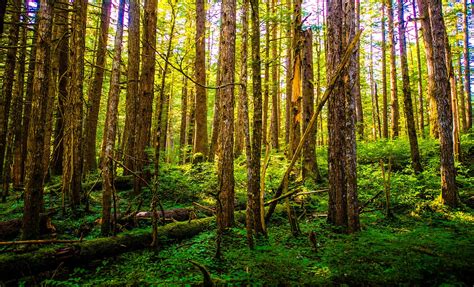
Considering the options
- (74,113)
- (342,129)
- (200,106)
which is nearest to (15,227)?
(74,113)

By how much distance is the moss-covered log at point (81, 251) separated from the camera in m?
4.30

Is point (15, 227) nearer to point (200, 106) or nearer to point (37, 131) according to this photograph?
point (37, 131)

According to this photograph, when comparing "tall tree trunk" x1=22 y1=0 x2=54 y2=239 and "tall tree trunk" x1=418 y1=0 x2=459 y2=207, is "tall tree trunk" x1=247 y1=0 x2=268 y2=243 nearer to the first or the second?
"tall tree trunk" x1=22 y1=0 x2=54 y2=239

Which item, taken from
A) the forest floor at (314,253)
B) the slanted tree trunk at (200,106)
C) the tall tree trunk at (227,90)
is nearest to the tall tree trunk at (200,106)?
the slanted tree trunk at (200,106)

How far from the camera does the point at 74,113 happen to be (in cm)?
709

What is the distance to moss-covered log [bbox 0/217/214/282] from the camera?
4.30m

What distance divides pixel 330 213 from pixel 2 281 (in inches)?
259

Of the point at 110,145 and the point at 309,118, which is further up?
the point at 309,118

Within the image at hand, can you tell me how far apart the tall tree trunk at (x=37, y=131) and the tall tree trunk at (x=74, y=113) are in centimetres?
148

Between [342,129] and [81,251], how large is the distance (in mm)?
5987

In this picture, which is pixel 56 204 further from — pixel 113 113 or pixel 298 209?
pixel 298 209

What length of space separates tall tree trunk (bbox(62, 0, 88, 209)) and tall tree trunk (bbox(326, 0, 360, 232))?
252 inches

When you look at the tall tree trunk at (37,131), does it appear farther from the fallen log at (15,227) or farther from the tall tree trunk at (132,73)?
the tall tree trunk at (132,73)

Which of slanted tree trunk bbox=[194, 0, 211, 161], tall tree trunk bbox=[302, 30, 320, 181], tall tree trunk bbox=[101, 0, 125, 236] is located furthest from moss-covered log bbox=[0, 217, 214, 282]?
slanted tree trunk bbox=[194, 0, 211, 161]
